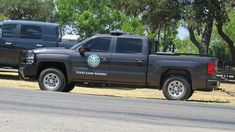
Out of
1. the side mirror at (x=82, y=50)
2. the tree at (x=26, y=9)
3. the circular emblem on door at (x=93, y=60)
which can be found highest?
the tree at (x=26, y=9)

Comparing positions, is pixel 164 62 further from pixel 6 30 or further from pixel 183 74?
pixel 6 30

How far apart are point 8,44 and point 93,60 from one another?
563 centimetres

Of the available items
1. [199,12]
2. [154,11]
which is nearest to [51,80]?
[199,12]

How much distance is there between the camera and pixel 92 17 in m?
74.8

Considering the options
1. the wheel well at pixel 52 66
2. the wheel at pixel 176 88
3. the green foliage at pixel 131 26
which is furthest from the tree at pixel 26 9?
the wheel at pixel 176 88

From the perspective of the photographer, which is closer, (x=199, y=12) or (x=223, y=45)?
(x=199, y=12)

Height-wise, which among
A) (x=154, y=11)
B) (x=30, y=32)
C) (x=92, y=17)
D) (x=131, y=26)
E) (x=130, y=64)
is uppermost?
(x=92, y=17)

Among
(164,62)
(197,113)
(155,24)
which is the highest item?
(155,24)

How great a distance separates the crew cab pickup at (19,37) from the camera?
21.1 metres

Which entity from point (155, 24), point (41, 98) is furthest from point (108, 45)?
point (155, 24)

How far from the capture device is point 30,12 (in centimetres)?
7612

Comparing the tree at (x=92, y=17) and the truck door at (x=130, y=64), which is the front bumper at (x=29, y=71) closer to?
the truck door at (x=130, y=64)

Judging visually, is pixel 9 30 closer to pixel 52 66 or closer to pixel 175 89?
pixel 52 66

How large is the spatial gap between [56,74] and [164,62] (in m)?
3.37
